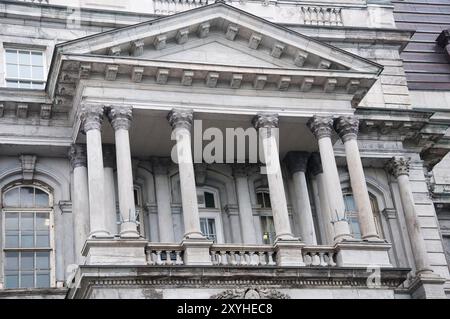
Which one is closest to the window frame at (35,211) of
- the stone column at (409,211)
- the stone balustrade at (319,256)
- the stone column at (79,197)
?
the stone column at (79,197)

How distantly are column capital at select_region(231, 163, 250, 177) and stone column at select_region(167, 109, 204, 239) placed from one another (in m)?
3.32

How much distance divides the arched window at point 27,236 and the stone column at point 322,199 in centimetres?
819

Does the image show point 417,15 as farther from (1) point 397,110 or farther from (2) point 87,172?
(2) point 87,172

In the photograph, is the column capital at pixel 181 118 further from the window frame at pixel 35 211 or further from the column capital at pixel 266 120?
the window frame at pixel 35 211

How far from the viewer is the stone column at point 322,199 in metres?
28.1

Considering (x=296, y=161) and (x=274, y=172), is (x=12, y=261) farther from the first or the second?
(x=296, y=161)

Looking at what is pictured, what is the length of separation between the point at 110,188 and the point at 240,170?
4.24 metres

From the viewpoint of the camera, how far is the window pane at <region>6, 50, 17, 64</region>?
2875cm

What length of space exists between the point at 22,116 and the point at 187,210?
607 centimetres

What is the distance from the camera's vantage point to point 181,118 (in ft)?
85.1

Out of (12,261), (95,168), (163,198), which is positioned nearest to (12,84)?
(95,168)

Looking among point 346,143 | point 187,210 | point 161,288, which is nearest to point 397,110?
point 346,143

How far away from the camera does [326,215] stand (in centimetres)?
2858

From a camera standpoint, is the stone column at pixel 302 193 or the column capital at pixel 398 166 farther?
the column capital at pixel 398 166
